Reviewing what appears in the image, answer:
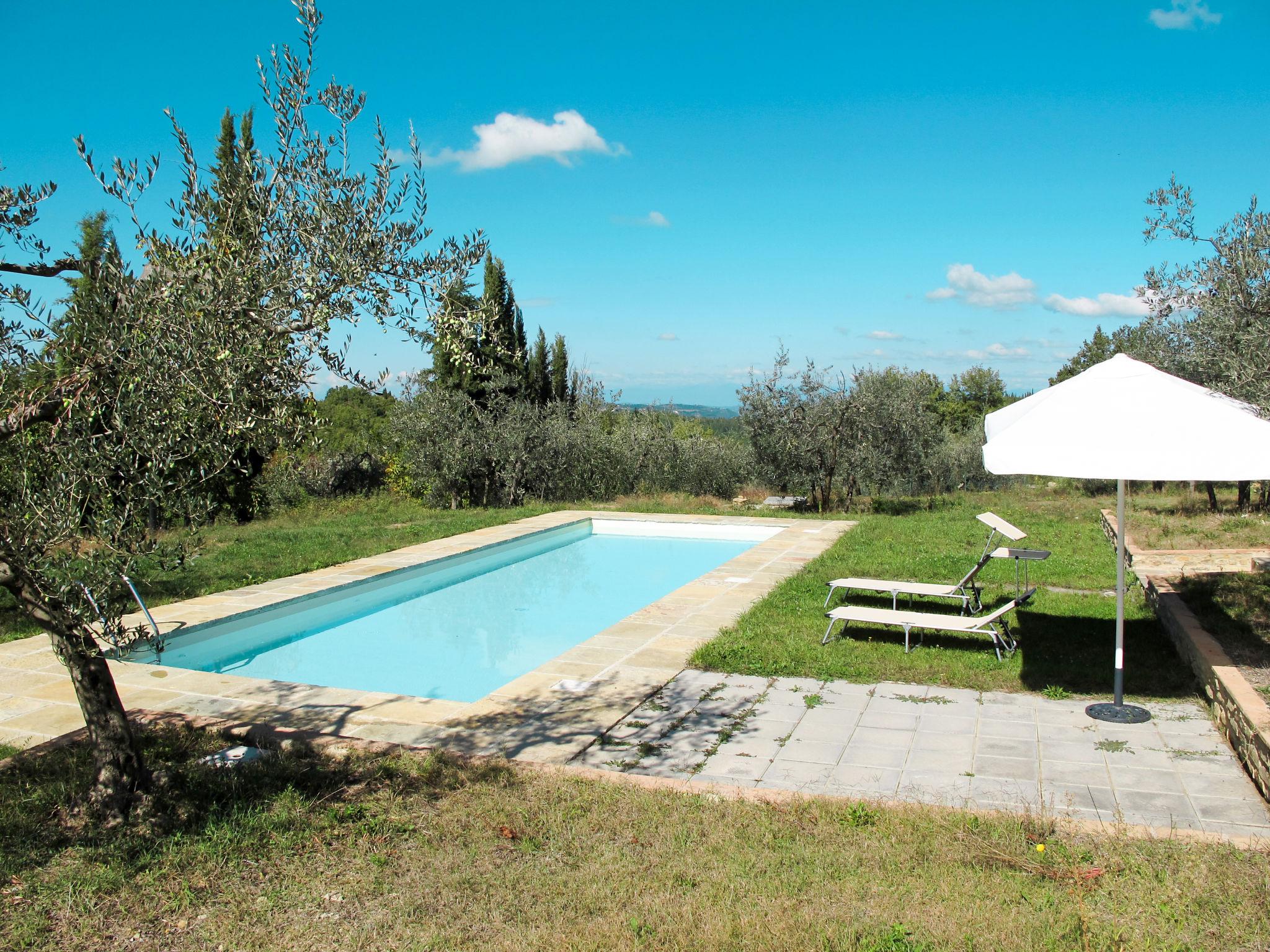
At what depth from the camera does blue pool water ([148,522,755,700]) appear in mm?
8086

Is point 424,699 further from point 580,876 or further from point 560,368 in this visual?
point 560,368

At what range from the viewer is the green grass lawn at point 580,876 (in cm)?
310

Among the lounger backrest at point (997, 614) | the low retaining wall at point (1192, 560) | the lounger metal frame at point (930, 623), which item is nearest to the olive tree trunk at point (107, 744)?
the lounger metal frame at point (930, 623)

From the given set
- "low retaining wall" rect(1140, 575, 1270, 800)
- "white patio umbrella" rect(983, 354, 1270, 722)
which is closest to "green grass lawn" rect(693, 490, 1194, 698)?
"low retaining wall" rect(1140, 575, 1270, 800)

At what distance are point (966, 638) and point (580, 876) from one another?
5013 mm

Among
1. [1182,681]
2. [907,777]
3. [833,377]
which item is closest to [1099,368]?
[1182,681]

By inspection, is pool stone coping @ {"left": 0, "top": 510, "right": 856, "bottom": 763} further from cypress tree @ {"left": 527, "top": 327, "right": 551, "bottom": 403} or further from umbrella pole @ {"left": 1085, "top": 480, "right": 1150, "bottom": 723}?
cypress tree @ {"left": 527, "top": 327, "right": 551, "bottom": 403}

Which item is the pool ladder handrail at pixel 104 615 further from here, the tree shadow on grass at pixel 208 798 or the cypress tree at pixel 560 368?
the cypress tree at pixel 560 368

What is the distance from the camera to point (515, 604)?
435 inches

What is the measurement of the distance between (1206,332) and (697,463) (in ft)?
35.1

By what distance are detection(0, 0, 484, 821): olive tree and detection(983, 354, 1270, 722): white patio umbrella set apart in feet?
12.5

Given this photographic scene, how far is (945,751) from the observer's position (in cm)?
495

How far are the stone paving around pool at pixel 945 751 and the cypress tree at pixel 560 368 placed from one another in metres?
28.0

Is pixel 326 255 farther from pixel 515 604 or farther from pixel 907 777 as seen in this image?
pixel 515 604
